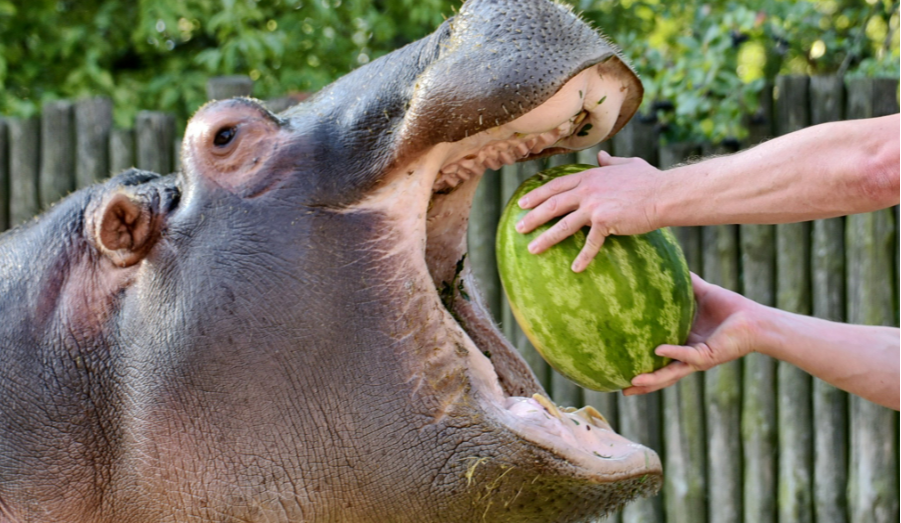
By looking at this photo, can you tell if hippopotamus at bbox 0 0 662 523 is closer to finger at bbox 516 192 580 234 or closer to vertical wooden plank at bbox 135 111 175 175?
finger at bbox 516 192 580 234

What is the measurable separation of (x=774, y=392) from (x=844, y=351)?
9.32 ft

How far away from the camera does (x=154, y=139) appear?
5238mm

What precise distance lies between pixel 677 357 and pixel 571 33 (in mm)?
756

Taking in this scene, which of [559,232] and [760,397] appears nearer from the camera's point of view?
[559,232]

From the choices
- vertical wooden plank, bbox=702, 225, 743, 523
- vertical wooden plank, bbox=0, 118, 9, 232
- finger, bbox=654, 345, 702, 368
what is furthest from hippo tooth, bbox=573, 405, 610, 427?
vertical wooden plank, bbox=0, 118, 9, 232

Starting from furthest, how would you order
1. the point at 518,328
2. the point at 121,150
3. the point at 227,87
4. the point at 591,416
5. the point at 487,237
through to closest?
the point at 121,150 → the point at 227,87 → the point at 487,237 → the point at 518,328 → the point at 591,416

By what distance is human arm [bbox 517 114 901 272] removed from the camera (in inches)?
63.6

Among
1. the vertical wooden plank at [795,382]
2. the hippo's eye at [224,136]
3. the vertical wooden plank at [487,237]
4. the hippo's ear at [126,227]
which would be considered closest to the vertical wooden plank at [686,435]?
the vertical wooden plank at [795,382]

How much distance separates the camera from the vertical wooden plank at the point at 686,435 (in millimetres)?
4719

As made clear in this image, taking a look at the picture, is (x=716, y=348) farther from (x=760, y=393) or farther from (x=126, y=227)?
(x=760, y=393)

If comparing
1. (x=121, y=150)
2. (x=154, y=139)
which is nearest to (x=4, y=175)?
(x=121, y=150)

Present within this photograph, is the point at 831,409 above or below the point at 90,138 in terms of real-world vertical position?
below

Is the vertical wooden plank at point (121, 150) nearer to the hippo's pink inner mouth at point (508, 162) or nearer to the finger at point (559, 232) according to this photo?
the hippo's pink inner mouth at point (508, 162)

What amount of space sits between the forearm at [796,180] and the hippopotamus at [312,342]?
12.0 inches
